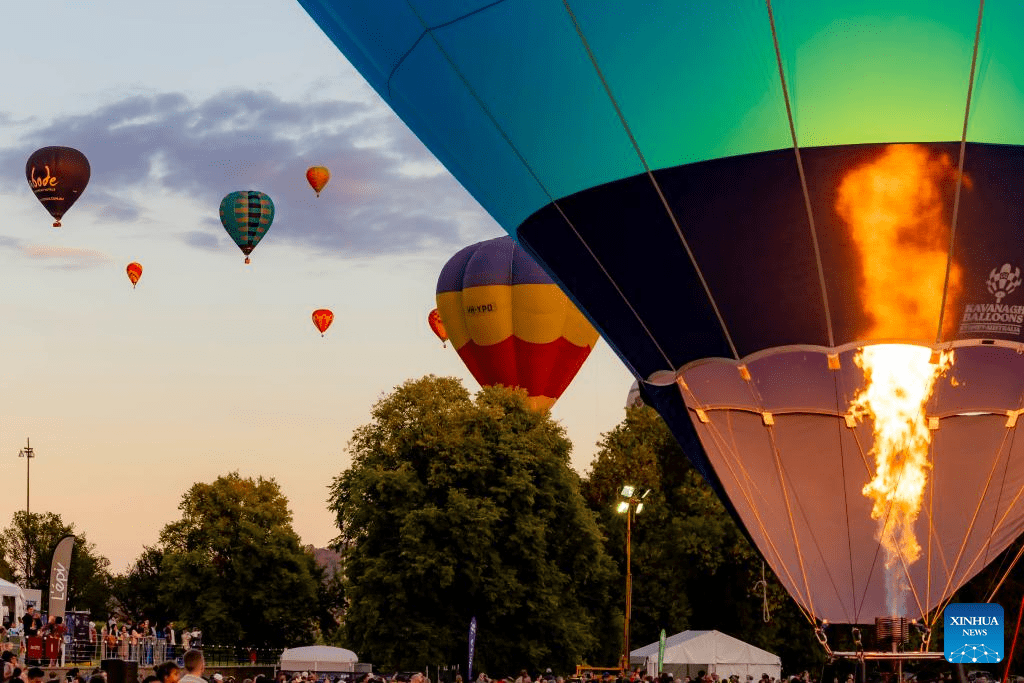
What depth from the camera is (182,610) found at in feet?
187

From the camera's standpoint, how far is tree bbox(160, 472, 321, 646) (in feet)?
185

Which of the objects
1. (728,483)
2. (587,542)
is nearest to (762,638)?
(587,542)

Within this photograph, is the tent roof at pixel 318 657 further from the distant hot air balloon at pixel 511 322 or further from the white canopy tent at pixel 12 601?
the distant hot air balloon at pixel 511 322

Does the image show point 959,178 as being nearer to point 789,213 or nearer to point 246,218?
point 789,213

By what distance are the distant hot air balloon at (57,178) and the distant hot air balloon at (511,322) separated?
10950 millimetres

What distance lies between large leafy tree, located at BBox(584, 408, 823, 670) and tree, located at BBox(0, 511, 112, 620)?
149 feet

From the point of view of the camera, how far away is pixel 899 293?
11031 mm

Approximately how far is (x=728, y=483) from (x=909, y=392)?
1.86m

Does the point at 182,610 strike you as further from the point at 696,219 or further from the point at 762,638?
the point at 696,219

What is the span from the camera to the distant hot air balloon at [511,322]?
142 ft

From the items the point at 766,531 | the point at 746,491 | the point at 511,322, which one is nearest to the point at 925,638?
the point at 766,531

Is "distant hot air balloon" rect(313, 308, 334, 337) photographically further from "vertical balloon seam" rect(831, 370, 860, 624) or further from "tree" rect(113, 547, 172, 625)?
"vertical balloon seam" rect(831, 370, 860, 624)

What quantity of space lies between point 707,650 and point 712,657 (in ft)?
0.59

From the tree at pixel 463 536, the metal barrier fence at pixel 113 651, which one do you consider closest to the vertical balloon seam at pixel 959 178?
the metal barrier fence at pixel 113 651
